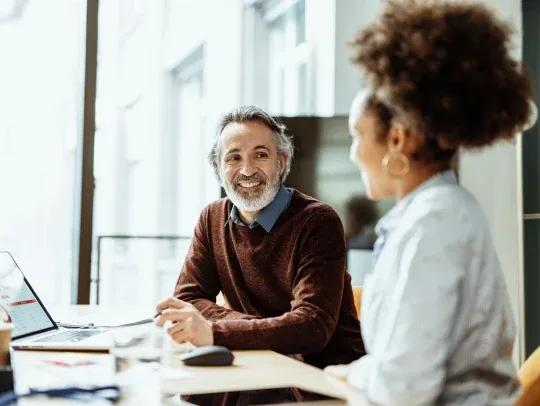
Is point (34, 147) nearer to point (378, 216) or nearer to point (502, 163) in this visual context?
point (378, 216)

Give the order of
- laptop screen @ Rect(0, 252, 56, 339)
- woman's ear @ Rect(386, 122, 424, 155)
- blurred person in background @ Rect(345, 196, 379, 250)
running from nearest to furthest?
1. woman's ear @ Rect(386, 122, 424, 155)
2. laptop screen @ Rect(0, 252, 56, 339)
3. blurred person in background @ Rect(345, 196, 379, 250)

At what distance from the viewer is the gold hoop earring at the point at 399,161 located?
1129 mm

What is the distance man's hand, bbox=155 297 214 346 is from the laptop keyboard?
27cm

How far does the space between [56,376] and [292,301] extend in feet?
2.22

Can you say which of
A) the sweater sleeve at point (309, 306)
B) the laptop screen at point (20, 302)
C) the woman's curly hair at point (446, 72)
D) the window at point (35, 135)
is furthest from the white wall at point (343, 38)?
the woman's curly hair at point (446, 72)

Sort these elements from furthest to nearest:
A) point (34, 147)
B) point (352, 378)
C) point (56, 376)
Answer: point (34, 147) → point (56, 376) → point (352, 378)

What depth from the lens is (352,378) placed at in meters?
1.16

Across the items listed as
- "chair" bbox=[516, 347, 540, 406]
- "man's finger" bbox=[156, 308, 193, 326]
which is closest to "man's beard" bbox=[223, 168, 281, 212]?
"man's finger" bbox=[156, 308, 193, 326]

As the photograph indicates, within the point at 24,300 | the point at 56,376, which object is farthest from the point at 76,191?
the point at 56,376

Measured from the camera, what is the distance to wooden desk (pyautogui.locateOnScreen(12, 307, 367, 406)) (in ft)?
3.74

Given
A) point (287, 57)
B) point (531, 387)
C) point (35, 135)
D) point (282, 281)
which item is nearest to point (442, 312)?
point (531, 387)

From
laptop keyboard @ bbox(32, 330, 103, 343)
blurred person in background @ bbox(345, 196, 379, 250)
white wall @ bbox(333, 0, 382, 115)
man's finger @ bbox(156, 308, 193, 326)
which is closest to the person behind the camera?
man's finger @ bbox(156, 308, 193, 326)

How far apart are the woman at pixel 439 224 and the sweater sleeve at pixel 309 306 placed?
0.51 m

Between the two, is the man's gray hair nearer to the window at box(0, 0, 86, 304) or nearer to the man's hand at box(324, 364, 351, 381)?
the man's hand at box(324, 364, 351, 381)
